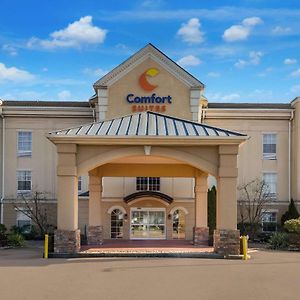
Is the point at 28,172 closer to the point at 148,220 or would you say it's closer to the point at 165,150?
the point at 148,220

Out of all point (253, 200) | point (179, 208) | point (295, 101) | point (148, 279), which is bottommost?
point (148, 279)

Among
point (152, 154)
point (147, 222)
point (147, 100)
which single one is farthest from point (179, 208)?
point (152, 154)

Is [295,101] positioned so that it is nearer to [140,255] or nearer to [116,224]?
[116,224]

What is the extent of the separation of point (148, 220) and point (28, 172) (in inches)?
369

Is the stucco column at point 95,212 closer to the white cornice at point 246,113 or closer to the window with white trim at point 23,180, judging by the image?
the window with white trim at point 23,180

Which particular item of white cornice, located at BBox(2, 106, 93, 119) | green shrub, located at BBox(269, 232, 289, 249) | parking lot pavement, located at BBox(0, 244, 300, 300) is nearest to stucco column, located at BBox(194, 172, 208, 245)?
green shrub, located at BBox(269, 232, 289, 249)

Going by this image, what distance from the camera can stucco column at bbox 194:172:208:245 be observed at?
2825 centimetres

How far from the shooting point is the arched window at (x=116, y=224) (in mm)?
35741

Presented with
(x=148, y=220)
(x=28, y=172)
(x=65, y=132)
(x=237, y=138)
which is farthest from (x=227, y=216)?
(x=28, y=172)

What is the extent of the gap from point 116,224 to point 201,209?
895cm

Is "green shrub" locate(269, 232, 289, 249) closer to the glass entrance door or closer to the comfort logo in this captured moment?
the glass entrance door

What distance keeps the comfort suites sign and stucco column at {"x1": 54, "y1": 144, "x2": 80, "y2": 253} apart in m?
14.1

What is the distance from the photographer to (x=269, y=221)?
3775 cm

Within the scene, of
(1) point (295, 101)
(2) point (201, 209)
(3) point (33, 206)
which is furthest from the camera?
(3) point (33, 206)
